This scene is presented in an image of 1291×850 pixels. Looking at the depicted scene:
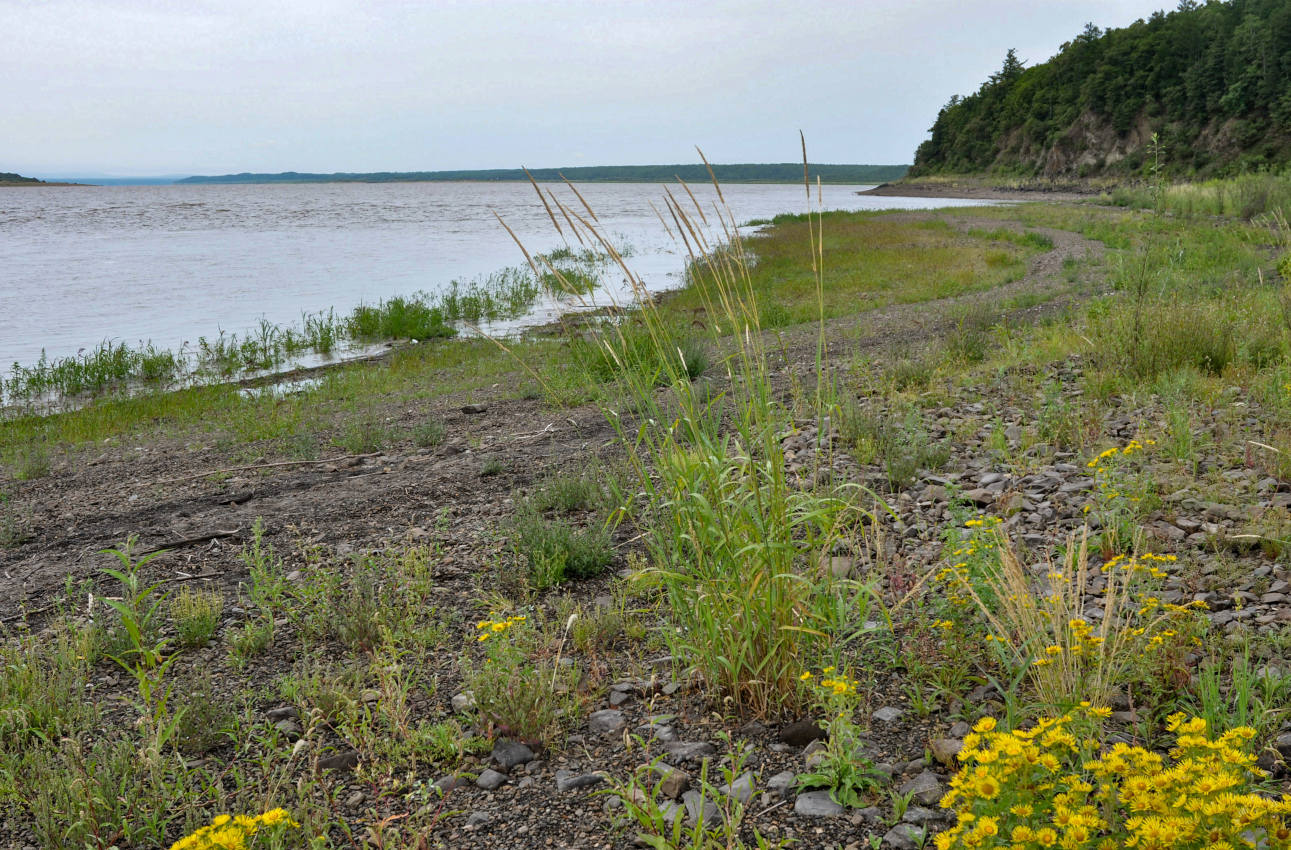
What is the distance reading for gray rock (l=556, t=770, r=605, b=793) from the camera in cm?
281

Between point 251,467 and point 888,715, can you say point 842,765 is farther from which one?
point 251,467

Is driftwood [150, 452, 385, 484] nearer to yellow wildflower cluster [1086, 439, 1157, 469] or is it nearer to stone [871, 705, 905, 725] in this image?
stone [871, 705, 905, 725]

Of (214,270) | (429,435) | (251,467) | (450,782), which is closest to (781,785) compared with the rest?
(450,782)

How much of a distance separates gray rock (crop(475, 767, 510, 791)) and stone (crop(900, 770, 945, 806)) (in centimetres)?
138

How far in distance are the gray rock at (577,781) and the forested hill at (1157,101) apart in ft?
185

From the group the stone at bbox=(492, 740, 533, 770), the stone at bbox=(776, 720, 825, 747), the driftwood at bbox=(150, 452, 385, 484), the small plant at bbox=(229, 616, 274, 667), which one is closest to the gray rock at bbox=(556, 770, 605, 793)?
the stone at bbox=(492, 740, 533, 770)

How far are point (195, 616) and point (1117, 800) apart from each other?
4096 mm

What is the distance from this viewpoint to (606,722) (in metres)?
3.21

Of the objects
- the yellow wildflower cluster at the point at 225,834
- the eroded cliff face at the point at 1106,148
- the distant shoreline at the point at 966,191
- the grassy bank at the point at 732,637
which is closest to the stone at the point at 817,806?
the grassy bank at the point at 732,637

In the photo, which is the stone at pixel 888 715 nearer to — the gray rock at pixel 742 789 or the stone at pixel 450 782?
the gray rock at pixel 742 789

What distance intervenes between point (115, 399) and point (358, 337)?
5.77 m

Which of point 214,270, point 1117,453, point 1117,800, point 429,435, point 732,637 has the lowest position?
point 429,435

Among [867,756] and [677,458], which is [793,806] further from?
[677,458]

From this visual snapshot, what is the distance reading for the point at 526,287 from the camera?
78.5ft
